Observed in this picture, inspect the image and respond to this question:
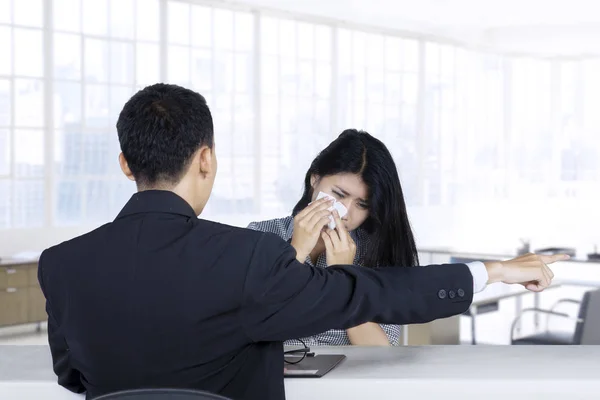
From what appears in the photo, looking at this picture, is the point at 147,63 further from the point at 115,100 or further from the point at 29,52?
the point at 29,52

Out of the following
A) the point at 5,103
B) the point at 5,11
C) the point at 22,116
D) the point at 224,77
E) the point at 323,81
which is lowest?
the point at 22,116

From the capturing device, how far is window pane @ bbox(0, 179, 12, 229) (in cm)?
779

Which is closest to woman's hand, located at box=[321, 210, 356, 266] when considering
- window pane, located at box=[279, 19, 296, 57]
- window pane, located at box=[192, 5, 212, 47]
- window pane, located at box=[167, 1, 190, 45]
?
window pane, located at box=[167, 1, 190, 45]

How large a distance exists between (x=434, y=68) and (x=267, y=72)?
342 cm

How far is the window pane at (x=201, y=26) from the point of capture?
9291mm

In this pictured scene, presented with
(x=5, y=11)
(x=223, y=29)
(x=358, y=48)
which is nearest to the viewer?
(x=5, y=11)

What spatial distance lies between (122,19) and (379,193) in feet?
22.6

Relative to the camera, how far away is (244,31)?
9805 millimetres

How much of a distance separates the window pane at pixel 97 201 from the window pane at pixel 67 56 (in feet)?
3.78

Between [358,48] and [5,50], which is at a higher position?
[358,48]

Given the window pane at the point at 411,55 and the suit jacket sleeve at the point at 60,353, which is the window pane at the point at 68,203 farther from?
the suit jacket sleeve at the point at 60,353

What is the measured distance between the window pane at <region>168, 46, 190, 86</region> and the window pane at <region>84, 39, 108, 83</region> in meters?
0.82

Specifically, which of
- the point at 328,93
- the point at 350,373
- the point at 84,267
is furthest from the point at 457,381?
the point at 328,93

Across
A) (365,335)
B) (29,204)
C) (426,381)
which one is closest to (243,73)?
(29,204)
